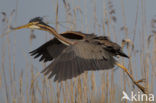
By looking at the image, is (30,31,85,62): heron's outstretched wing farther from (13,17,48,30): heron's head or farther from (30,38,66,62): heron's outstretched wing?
(13,17,48,30): heron's head

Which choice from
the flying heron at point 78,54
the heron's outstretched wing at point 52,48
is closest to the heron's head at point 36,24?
the flying heron at point 78,54

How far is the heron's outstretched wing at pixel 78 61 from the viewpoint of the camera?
160 centimetres

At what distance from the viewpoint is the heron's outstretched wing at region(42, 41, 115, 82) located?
1604mm

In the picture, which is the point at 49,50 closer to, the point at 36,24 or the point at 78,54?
the point at 36,24

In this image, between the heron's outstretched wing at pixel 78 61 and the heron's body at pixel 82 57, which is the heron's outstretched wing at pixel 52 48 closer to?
the heron's body at pixel 82 57

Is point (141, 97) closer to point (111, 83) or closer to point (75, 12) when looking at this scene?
point (111, 83)

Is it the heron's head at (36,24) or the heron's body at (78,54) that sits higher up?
the heron's head at (36,24)

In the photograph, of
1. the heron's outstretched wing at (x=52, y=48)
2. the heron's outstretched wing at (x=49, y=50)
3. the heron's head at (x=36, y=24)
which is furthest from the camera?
the heron's outstretched wing at (x=49, y=50)

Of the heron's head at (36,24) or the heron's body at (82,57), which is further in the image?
the heron's head at (36,24)

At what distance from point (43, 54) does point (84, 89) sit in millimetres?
439

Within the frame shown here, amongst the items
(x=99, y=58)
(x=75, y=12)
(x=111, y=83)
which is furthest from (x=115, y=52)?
(x=75, y=12)

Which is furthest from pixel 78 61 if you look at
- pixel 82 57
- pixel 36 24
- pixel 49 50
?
pixel 49 50

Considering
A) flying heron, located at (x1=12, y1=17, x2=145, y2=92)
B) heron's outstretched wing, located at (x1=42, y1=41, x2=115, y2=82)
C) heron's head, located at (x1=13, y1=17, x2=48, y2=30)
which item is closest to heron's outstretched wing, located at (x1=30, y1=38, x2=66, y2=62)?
flying heron, located at (x1=12, y1=17, x2=145, y2=92)

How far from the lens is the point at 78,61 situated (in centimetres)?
166
